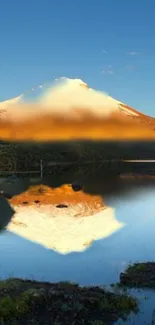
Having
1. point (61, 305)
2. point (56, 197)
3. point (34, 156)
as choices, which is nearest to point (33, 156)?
point (34, 156)

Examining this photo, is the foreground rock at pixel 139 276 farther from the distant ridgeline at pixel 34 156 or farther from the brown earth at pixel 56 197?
the distant ridgeline at pixel 34 156

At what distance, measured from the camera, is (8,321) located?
22.4 meters

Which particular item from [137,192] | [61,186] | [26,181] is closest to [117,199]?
[137,192]

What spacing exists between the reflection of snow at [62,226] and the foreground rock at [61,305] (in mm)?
13715

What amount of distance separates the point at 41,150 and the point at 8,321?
496 feet

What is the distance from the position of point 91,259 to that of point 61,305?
43.3 feet

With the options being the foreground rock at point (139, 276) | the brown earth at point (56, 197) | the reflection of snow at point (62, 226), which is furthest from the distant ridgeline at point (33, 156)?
the foreground rock at point (139, 276)

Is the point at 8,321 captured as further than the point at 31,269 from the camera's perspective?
No

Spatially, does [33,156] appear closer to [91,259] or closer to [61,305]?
[91,259]

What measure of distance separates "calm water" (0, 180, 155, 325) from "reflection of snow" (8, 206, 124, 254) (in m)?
1.23

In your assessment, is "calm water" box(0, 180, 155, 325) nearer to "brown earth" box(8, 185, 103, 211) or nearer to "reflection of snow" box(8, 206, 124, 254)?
"reflection of snow" box(8, 206, 124, 254)

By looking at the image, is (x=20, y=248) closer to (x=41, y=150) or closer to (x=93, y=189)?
(x=93, y=189)

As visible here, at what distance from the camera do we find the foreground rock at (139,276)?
2867 cm

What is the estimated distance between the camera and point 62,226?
51.1 meters
